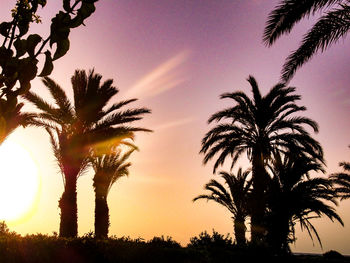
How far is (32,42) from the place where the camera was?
128 centimetres

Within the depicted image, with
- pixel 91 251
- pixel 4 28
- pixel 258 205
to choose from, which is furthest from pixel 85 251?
pixel 258 205

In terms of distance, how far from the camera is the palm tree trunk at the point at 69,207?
15477mm

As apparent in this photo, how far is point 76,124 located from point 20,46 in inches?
596

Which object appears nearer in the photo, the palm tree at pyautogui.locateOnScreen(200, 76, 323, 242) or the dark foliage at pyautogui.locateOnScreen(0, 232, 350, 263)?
the dark foliage at pyautogui.locateOnScreen(0, 232, 350, 263)

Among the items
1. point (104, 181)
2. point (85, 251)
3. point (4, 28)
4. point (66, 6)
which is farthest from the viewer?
point (104, 181)

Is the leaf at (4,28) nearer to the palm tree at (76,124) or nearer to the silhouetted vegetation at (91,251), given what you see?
the silhouetted vegetation at (91,251)

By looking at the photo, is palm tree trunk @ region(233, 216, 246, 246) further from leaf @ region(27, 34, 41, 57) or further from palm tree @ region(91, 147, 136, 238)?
leaf @ region(27, 34, 41, 57)

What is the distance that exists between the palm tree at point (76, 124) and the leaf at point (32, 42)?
1480 centimetres

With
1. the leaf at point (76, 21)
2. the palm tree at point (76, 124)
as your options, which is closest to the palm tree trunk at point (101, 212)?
the palm tree at point (76, 124)

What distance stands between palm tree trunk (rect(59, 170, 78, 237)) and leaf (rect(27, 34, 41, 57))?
15234 mm

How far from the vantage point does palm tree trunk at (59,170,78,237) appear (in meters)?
15.5

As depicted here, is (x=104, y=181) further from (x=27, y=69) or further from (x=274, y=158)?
(x=27, y=69)

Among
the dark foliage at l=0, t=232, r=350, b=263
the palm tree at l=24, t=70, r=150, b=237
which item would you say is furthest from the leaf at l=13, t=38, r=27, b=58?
→ the palm tree at l=24, t=70, r=150, b=237

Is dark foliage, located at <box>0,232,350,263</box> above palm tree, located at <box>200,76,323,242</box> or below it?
below
